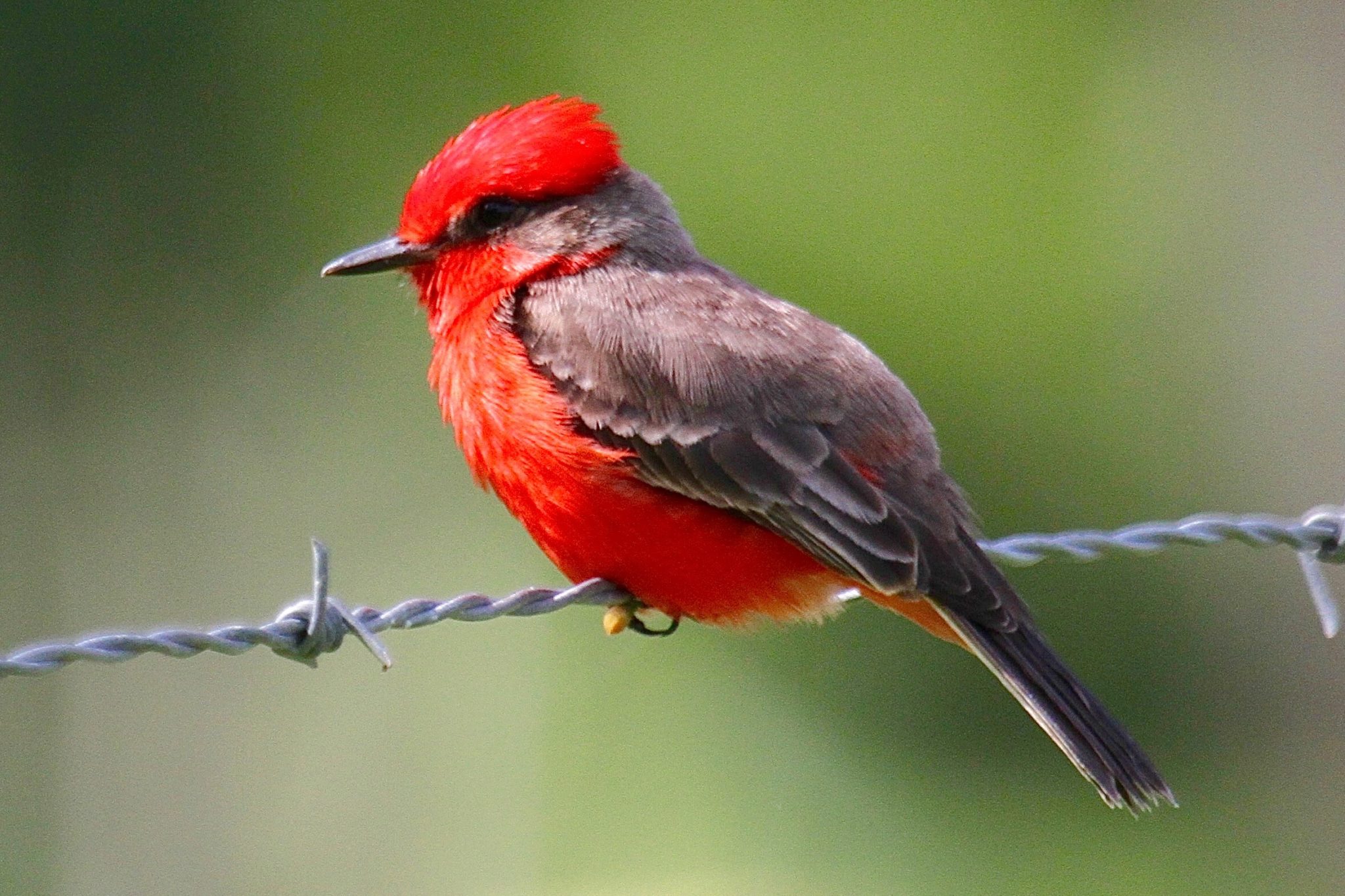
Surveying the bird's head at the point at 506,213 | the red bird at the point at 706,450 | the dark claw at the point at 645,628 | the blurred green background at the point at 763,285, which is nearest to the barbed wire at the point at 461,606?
the dark claw at the point at 645,628

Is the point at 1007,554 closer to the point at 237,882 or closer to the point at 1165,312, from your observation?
the point at 237,882

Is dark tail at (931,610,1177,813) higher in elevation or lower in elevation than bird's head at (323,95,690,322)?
lower

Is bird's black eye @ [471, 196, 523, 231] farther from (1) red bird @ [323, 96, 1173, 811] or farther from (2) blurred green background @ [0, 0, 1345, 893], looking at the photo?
(2) blurred green background @ [0, 0, 1345, 893]

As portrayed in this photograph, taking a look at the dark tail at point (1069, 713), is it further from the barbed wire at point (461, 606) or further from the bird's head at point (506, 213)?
the bird's head at point (506, 213)

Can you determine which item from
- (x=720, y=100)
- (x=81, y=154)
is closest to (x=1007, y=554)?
(x=720, y=100)

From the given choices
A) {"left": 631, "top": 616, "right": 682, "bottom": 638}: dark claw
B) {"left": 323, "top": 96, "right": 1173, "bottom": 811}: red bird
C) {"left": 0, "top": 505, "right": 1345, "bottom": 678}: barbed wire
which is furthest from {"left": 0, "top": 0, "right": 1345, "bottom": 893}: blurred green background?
{"left": 0, "top": 505, "right": 1345, "bottom": 678}: barbed wire

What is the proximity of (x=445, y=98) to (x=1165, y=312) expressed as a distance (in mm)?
3986

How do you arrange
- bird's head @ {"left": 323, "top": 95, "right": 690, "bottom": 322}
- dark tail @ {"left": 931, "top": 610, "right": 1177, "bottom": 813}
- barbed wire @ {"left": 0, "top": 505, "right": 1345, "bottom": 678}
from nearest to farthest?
barbed wire @ {"left": 0, "top": 505, "right": 1345, "bottom": 678} → dark tail @ {"left": 931, "top": 610, "right": 1177, "bottom": 813} → bird's head @ {"left": 323, "top": 95, "right": 690, "bottom": 322}

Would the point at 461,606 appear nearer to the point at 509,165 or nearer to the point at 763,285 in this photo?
the point at 509,165

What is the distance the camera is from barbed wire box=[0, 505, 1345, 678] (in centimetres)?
286

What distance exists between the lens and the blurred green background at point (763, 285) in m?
7.36

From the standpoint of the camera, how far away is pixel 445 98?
10.4 meters

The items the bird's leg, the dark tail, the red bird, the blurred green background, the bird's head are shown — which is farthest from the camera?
the blurred green background

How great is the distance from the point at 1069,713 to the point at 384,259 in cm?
195
